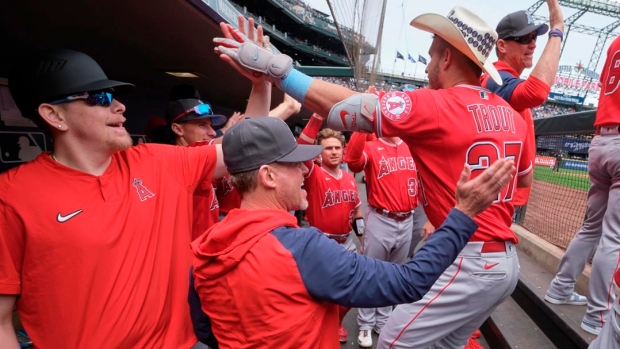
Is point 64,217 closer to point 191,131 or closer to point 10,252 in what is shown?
point 10,252

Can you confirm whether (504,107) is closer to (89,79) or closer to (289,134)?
(289,134)

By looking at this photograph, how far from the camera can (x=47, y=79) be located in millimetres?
1334

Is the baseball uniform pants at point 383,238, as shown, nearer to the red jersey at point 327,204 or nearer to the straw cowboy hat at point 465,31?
the red jersey at point 327,204

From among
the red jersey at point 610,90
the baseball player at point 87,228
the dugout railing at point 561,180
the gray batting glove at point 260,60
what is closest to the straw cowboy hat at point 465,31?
the gray batting glove at point 260,60

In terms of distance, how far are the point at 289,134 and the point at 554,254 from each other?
11.7 ft

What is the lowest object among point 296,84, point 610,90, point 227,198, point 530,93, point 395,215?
point 395,215

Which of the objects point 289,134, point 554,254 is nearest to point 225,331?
point 289,134

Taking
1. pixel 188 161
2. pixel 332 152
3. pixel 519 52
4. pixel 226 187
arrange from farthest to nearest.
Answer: pixel 332 152 → pixel 226 187 → pixel 519 52 → pixel 188 161

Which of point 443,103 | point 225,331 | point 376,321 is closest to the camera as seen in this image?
point 225,331

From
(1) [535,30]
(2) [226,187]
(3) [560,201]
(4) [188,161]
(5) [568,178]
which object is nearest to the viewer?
(4) [188,161]

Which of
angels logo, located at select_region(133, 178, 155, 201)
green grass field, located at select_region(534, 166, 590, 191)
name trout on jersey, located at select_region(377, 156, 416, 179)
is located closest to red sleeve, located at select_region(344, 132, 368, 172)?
name trout on jersey, located at select_region(377, 156, 416, 179)

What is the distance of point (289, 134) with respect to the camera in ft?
4.42

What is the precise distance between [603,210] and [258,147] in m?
2.59

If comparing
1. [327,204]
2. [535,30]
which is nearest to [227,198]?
[327,204]
